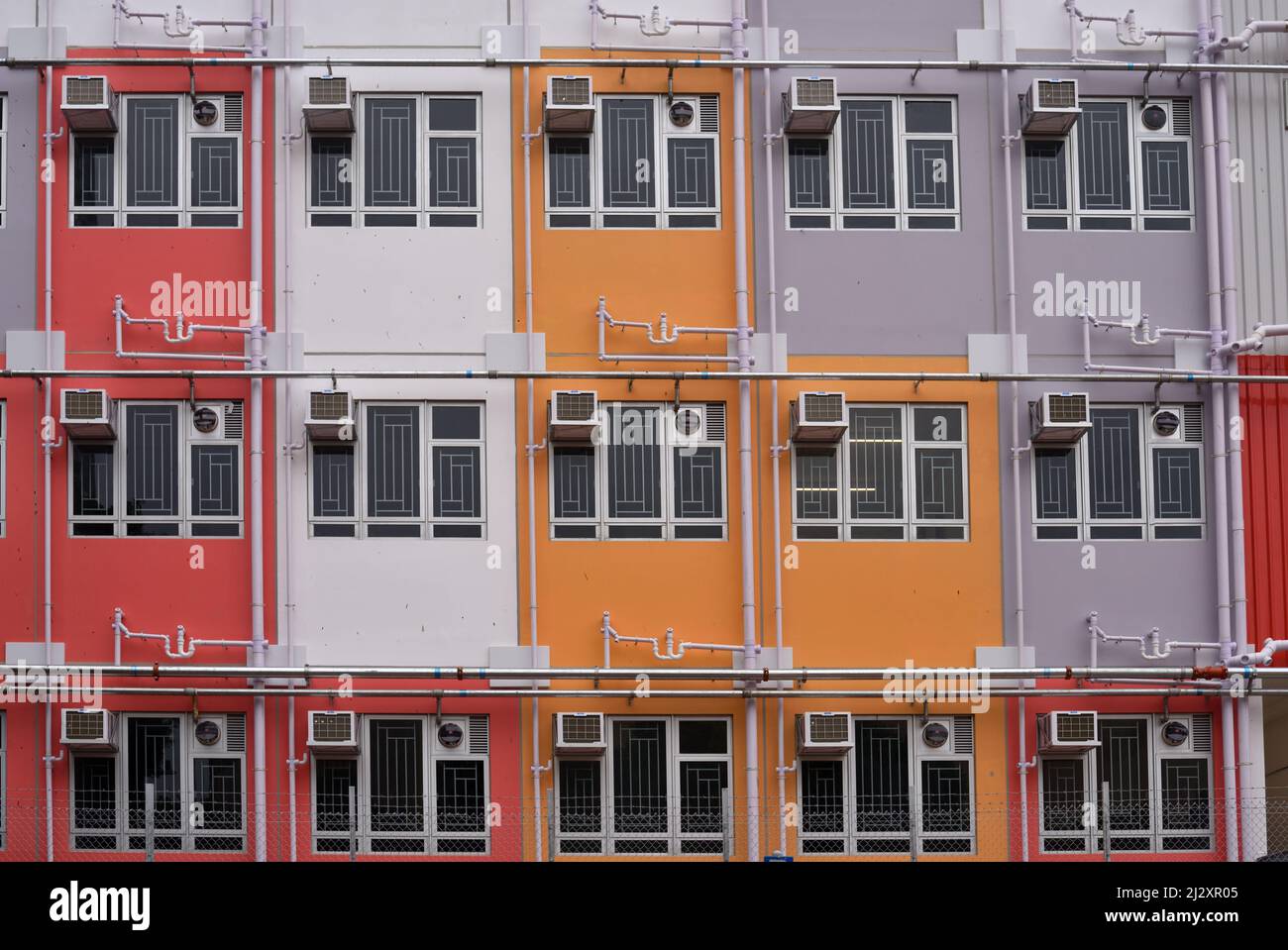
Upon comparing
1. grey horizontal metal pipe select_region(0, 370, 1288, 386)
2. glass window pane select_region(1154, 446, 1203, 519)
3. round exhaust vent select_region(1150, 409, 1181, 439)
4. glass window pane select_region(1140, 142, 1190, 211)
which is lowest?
glass window pane select_region(1154, 446, 1203, 519)

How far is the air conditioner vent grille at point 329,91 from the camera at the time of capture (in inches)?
931

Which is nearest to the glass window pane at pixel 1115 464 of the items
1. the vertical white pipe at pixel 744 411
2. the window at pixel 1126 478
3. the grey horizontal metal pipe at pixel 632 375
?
the window at pixel 1126 478

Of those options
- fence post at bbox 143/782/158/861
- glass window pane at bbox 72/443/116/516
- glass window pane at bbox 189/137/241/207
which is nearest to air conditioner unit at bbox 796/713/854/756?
fence post at bbox 143/782/158/861

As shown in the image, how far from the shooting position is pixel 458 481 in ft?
78.1

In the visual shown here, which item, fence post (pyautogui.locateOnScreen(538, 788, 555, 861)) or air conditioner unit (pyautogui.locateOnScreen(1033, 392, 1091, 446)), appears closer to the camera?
fence post (pyautogui.locateOnScreen(538, 788, 555, 861))

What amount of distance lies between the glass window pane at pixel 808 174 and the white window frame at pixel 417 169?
3536mm

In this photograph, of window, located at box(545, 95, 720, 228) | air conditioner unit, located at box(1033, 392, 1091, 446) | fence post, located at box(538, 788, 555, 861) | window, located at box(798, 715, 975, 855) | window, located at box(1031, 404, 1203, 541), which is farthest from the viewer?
window, located at box(545, 95, 720, 228)

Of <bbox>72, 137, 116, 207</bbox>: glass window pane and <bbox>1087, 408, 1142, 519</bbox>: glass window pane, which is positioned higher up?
<bbox>72, 137, 116, 207</bbox>: glass window pane

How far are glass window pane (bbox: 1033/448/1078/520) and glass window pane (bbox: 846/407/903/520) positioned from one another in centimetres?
157

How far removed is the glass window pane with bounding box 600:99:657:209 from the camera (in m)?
24.4

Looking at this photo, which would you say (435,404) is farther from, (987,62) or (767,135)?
(987,62)

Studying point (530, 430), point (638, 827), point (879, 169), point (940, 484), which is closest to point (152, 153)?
point (530, 430)

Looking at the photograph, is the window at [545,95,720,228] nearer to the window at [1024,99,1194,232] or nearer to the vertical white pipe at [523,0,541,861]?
the vertical white pipe at [523,0,541,861]
